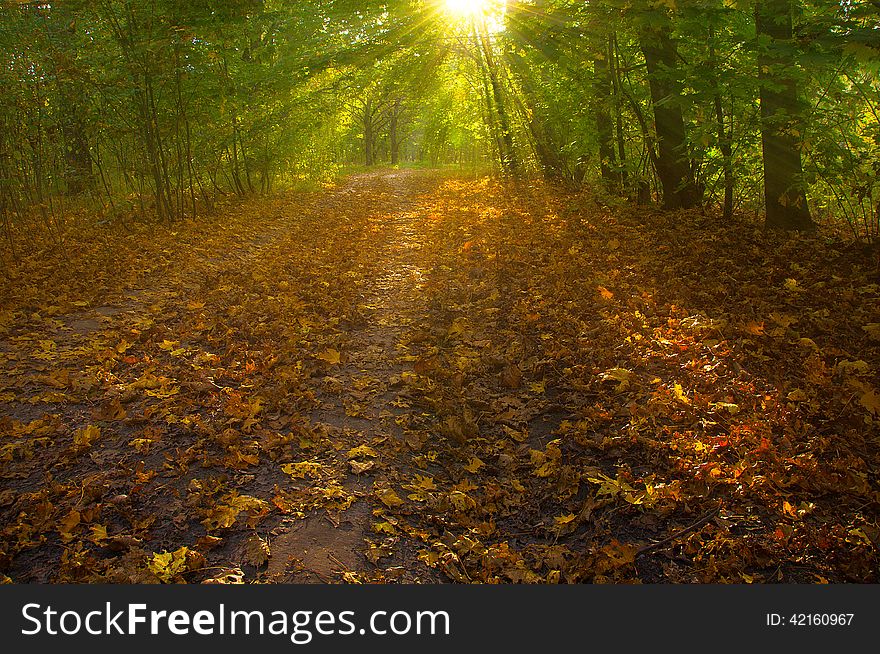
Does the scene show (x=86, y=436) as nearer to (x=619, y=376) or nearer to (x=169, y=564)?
(x=169, y=564)

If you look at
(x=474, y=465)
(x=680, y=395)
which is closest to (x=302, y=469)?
(x=474, y=465)

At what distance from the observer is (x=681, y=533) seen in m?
3.13

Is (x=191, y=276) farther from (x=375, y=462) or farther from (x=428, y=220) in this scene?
(x=428, y=220)

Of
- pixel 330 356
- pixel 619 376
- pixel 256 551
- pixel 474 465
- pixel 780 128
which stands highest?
pixel 780 128

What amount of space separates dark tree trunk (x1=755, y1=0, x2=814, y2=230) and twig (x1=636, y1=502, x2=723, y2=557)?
5334mm

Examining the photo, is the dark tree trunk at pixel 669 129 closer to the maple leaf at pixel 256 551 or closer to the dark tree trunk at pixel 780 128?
the dark tree trunk at pixel 780 128

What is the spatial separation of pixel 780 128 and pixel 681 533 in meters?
6.49

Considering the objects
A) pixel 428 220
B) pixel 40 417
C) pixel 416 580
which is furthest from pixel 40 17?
pixel 416 580

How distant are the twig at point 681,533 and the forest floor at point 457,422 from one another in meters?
0.01

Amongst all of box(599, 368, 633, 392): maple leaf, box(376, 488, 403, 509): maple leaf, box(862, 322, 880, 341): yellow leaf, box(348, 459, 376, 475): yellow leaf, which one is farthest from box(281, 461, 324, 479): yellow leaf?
box(862, 322, 880, 341): yellow leaf

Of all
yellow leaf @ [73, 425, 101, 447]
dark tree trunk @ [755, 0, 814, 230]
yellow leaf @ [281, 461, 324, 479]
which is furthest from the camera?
dark tree trunk @ [755, 0, 814, 230]

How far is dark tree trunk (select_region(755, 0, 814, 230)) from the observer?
21.7 feet

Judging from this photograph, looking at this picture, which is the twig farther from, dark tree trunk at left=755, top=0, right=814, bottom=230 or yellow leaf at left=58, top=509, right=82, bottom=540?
dark tree trunk at left=755, top=0, right=814, bottom=230

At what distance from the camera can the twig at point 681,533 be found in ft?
10.0
